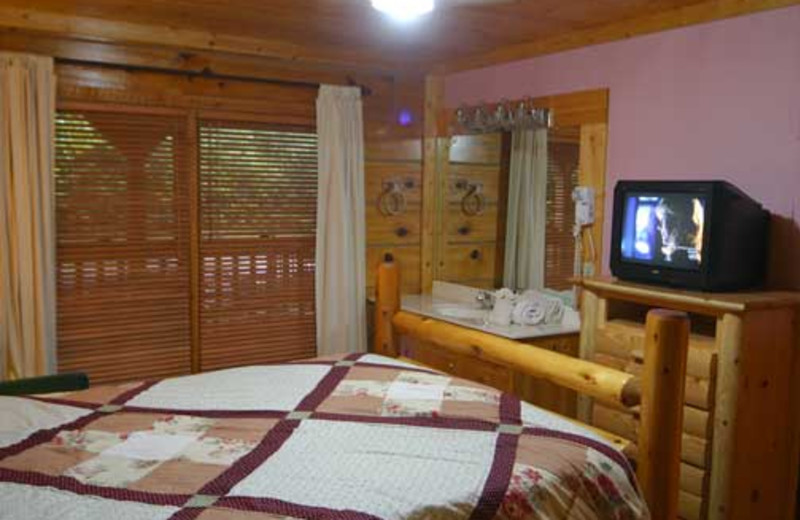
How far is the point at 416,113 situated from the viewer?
456 centimetres

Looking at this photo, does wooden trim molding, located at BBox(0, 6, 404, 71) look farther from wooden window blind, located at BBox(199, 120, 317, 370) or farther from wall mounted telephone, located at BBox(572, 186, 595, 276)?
wall mounted telephone, located at BBox(572, 186, 595, 276)

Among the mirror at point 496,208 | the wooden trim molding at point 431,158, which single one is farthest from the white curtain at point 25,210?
the mirror at point 496,208

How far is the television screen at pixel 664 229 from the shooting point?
2.70m

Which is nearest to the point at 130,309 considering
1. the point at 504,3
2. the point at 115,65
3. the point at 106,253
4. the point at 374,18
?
the point at 106,253

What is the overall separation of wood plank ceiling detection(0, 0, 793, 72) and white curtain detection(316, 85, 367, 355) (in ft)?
1.06

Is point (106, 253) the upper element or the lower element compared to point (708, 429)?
upper

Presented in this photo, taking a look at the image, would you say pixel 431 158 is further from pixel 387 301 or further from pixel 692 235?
pixel 692 235

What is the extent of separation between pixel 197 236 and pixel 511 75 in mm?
2000

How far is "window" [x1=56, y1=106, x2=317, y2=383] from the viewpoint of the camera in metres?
3.59

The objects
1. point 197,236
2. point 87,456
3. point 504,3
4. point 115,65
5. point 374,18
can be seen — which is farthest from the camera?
point 197,236

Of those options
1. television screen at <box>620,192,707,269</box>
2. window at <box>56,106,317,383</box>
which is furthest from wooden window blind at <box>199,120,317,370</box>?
television screen at <box>620,192,707,269</box>

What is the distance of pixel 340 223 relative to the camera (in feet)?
13.8

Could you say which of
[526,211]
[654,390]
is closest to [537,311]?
[526,211]

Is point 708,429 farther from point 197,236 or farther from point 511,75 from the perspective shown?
point 197,236
